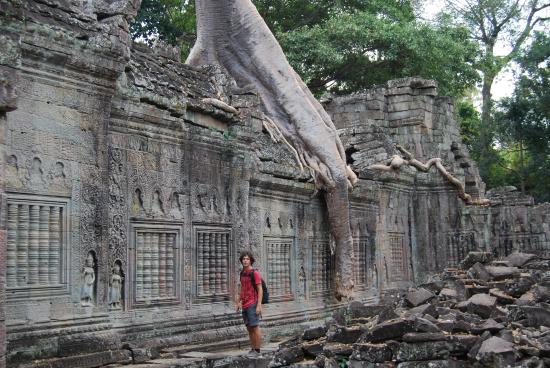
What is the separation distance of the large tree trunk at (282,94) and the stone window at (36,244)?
6.37 metres

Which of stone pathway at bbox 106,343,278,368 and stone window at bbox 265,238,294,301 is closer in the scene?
stone pathway at bbox 106,343,278,368

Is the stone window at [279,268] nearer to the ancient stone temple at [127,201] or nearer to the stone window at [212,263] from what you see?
the ancient stone temple at [127,201]

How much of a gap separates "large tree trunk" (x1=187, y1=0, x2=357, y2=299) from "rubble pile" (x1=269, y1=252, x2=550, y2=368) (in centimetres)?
335

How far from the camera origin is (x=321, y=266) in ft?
43.8

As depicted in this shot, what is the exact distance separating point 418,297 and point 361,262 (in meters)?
5.77

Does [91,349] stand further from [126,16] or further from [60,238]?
[126,16]

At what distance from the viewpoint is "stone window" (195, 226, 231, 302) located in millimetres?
9719

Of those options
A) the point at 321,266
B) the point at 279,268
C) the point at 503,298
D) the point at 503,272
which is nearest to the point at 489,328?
the point at 503,298

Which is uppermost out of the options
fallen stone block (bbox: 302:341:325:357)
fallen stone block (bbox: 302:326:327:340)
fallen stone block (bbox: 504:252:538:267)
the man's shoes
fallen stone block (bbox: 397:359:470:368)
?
fallen stone block (bbox: 504:252:538:267)

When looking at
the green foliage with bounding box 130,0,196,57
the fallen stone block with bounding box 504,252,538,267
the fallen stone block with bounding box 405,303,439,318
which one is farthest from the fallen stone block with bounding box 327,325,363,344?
the green foliage with bounding box 130,0,196,57

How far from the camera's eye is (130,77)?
874 centimetres

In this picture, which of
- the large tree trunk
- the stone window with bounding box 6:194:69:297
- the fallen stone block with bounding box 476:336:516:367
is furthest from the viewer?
the large tree trunk

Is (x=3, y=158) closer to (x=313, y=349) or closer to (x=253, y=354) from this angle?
(x=313, y=349)

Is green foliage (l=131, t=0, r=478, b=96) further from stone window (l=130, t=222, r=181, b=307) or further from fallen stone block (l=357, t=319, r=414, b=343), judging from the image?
fallen stone block (l=357, t=319, r=414, b=343)
